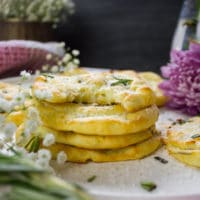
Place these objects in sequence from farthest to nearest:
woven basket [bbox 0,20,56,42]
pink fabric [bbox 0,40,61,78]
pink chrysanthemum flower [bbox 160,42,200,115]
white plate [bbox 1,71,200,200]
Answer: woven basket [bbox 0,20,56,42], pink fabric [bbox 0,40,61,78], pink chrysanthemum flower [bbox 160,42,200,115], white plate [bbox 1,71,200,200]

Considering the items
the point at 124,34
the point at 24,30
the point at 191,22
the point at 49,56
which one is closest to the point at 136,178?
the point at 49,56

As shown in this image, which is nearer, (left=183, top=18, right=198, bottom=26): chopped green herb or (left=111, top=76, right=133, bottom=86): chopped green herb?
(left=111, top=76, right=133, bottom=86): chopped green herb

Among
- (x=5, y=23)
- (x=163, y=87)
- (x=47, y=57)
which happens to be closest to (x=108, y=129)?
(x=163, y=87)

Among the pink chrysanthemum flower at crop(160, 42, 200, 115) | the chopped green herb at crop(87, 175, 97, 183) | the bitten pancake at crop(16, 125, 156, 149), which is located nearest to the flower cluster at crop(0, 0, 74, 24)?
the pink chrysanthemum flower at crop(160, 42, 200, 115)

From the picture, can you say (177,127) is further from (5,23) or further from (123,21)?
(123,21)

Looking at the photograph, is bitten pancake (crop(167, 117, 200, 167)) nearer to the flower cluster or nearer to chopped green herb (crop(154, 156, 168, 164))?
chopped green herb (crop(154, 156, 168, 164))

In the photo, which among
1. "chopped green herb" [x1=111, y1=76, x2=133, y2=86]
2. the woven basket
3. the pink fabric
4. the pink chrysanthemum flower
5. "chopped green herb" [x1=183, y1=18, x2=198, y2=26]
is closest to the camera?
"chopped green herb" [x1=111, y1=76, x2=133, y2=86]

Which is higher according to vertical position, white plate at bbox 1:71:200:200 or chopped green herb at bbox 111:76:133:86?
chopped green herb at bbox 111:76:133:86

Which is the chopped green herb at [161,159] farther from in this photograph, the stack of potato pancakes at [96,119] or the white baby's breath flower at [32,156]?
the white baby's breath flower at [32,156]
